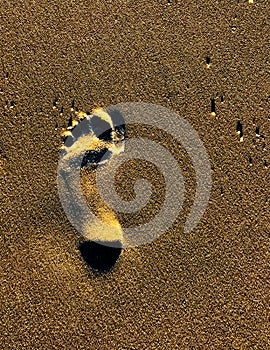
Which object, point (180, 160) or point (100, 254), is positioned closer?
point (100, 254)

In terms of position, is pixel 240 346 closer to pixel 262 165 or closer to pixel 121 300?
pixel 121 300

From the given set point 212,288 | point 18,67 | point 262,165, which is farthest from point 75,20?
point 212,288

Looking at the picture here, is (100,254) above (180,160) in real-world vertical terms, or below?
below
